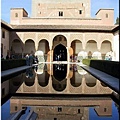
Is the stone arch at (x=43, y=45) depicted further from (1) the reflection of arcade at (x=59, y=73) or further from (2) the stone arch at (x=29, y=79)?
(2) the stone arch at (x=29, y=79)

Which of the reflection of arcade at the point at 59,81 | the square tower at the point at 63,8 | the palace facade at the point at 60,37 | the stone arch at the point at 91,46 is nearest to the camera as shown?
the reflection of arcade at the point at 59,81

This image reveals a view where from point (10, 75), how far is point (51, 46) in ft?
69.1

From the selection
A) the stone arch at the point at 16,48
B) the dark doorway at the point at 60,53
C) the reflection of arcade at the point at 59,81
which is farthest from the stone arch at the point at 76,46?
the reflection of arcade at the point at 59,81

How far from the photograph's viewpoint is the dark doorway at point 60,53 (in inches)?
1537

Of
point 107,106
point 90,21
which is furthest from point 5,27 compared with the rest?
point 107,106

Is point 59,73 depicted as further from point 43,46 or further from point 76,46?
point 76,46

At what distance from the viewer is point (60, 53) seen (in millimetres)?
39625

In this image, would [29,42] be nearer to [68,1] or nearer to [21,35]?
[21,35]

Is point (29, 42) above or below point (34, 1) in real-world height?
below

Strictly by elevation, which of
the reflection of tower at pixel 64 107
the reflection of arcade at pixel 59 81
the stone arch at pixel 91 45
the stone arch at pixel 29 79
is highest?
the stone arch at pixel 91 45

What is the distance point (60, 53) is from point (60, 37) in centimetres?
425

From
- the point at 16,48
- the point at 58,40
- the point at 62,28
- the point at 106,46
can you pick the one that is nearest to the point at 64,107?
the point at 62,28

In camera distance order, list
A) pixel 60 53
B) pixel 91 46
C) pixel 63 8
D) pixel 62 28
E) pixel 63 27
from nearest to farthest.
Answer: pixel 62 28 < pixel 63 27 < pixel 91 46 < pixel 60 53 < pixel 63 8

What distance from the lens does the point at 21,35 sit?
33.9 m
